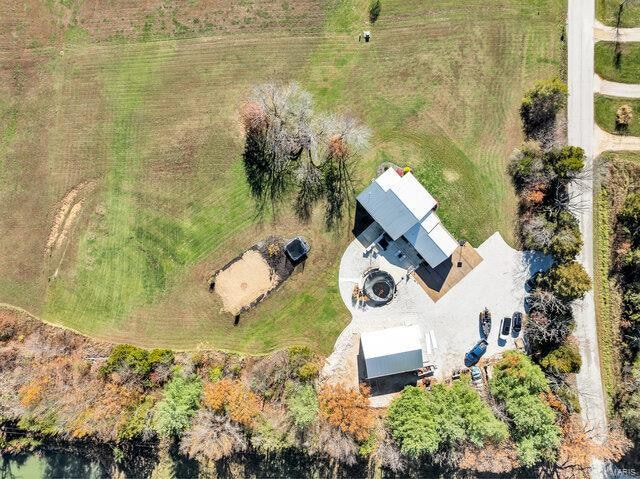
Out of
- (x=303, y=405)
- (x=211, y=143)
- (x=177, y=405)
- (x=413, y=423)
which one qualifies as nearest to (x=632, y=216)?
(x=413, y=423)

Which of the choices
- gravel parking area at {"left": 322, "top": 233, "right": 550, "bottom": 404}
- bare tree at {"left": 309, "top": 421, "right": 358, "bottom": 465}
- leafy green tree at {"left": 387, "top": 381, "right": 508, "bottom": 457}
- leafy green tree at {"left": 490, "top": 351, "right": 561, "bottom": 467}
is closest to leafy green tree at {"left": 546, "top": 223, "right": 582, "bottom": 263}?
gravel parking area at {"left": 322, "top": 233, "right": 550, "bottom": 404}

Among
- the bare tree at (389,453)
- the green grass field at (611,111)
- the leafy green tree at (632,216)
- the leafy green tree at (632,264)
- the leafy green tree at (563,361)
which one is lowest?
the bare tree at (389,453)

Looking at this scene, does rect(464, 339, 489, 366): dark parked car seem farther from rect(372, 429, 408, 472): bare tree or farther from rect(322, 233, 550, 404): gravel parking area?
rect(372, 429, 408, 472): bare tree

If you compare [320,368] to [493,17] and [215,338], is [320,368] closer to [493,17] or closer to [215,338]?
[215,338]

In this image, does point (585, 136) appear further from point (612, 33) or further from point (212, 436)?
point (212, 436)

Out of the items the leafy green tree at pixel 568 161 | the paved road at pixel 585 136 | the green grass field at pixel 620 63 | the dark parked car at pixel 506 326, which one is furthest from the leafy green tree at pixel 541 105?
the dark parked car at pixel 506 326

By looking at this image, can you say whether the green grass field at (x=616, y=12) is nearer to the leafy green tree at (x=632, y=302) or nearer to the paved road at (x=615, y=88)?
the paved road at (x=615, y=88)
